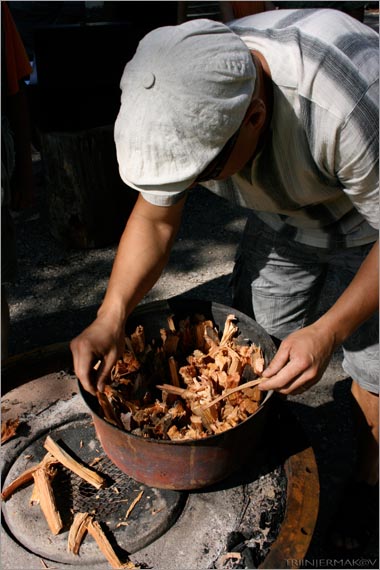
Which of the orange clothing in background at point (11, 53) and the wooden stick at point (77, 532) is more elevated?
the orange clothing in background at point (11, 53)

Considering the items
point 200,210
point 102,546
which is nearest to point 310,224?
point 102,546

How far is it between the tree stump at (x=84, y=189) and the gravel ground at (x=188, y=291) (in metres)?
0.15

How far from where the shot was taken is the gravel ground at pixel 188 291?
8.91 ft

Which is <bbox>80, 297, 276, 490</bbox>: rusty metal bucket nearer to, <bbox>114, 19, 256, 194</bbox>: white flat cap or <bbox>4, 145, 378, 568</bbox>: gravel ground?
<bbox>114, 19, 256, 194</bbox>: white flat cap

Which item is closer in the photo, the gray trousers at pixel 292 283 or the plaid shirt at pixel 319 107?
the plaid shirt at pixel 319 107

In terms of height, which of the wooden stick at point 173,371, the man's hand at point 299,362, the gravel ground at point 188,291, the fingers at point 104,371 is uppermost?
the man's hand at point 299,362

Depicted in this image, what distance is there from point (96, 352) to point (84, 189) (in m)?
2.57

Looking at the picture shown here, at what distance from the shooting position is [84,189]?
403 centimetres

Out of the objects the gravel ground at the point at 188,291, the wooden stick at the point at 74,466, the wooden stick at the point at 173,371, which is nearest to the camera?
the wooden stick at the point at 74,466

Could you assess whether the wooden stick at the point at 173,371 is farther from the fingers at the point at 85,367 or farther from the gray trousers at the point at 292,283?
the gray trousers at the point at 292,283

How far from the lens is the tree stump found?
12.8 feet

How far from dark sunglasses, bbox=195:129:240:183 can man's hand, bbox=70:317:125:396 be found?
584mm

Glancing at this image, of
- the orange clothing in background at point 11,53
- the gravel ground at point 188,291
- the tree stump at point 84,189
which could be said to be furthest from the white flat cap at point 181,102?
the tree stump at point 84,189

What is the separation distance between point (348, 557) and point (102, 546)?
1188mm
